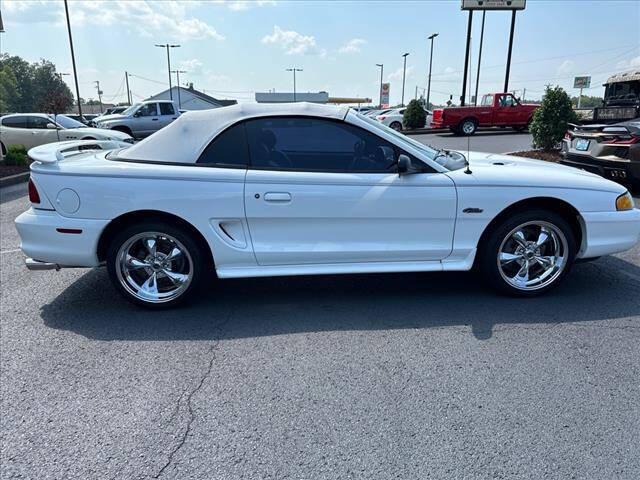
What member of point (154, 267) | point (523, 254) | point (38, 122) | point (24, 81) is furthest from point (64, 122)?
point (24, 81)

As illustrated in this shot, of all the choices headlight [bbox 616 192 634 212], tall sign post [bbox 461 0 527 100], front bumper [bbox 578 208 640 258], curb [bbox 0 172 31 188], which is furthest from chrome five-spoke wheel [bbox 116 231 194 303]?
tall sign post [bbox 461 0 527 100]

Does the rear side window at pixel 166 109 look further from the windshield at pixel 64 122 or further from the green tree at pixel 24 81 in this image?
the green tree at pixel 24 81

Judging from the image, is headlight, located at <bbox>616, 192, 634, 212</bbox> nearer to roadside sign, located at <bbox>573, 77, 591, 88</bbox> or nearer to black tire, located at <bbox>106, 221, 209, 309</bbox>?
black tire, located at <bbox>106, 221, 209, 309</bbox>

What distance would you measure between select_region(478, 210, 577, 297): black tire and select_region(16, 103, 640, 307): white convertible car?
0.01 metres


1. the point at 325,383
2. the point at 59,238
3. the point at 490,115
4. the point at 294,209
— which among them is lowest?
the point at 325,383

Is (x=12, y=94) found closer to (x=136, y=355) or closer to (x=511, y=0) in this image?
(x=511, y=0)

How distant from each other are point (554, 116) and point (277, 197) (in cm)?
1030

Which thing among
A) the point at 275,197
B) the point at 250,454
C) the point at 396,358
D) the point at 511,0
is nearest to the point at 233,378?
the point at 250,454

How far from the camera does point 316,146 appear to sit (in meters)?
3.77

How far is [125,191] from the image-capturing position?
11.6 feet

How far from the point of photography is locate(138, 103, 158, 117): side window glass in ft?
67.1

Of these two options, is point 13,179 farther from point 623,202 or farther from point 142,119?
point 142,119

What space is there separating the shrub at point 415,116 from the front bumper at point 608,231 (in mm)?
23986

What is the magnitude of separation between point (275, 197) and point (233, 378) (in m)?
1.38
